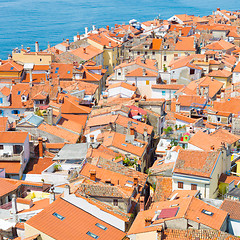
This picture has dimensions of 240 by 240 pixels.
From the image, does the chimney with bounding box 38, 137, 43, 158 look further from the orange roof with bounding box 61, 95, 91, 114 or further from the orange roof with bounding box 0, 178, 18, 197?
the orange roof with bounding box 61, 95, 91, 114

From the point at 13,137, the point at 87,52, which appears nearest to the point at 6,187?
the point at 13,137

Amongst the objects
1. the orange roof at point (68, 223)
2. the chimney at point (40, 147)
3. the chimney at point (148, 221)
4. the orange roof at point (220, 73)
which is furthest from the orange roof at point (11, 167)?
the orange roof at point (220, 73)

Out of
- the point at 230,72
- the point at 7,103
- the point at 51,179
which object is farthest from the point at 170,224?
the point at 230,72

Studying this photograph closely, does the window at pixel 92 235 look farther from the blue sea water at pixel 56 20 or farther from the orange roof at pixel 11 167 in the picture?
the blue sea water at pixel 56 20

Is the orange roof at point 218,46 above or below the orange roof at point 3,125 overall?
below

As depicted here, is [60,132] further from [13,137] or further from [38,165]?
[13,137]

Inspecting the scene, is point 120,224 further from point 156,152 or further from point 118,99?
point 118,99

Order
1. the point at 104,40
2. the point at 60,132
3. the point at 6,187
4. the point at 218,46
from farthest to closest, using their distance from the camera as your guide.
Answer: the point at 104,40
the point at 218,46
the point at 60,132
the point at 6,187
